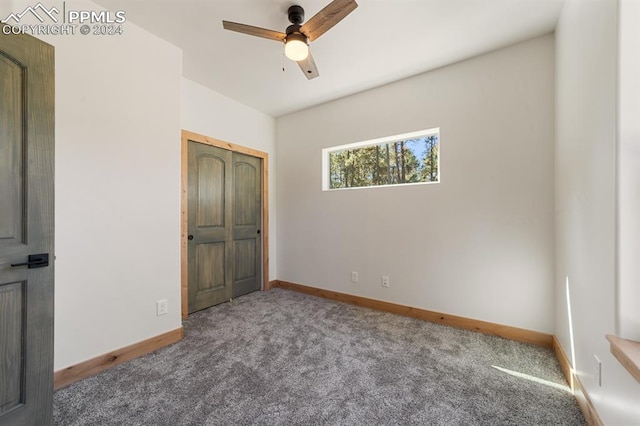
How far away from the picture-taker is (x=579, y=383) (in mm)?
1555

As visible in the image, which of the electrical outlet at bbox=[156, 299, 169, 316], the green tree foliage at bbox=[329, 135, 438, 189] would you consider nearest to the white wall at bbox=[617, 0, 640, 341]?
the green tree foliage at bbox=[329, 135, 438, 189]

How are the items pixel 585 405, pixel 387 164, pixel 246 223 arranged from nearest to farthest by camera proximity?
1. pixel 585 405
2. pixel 387 164
3. pixel 246 223

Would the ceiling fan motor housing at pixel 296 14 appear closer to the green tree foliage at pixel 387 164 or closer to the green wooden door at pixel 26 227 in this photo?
the green wooden door at pixel 26 227

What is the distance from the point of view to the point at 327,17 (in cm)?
166

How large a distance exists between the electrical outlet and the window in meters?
2.29

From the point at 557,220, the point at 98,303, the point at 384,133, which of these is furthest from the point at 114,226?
the point at 557,220

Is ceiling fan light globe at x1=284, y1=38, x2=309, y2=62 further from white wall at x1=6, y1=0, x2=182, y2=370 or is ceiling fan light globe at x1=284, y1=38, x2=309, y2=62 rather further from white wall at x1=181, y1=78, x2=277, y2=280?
white wall at x1=181, y1=78, x2=277, y2=280

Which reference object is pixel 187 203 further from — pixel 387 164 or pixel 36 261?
pixel 387 164

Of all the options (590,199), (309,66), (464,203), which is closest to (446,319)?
(464,203)

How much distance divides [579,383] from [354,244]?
219 cm

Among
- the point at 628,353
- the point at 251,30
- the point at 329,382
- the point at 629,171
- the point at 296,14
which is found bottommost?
the point at 329,382

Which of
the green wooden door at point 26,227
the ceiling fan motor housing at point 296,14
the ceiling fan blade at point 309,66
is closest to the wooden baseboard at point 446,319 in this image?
the ceiling fan blade at point 309,66

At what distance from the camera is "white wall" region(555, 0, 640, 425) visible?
3.73 ft

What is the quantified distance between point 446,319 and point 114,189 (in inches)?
129
